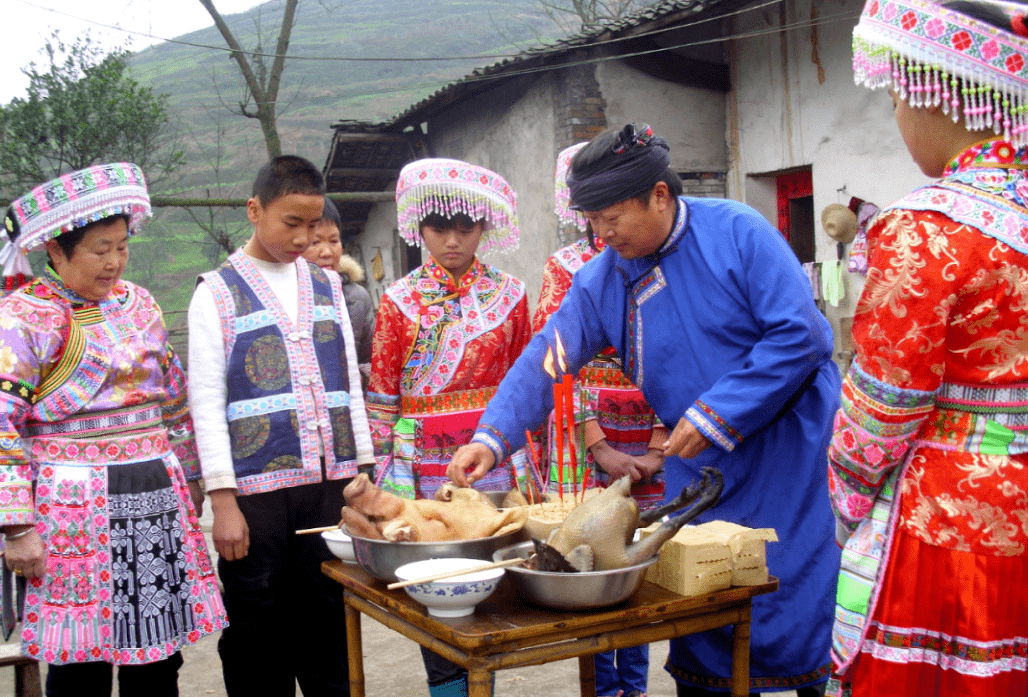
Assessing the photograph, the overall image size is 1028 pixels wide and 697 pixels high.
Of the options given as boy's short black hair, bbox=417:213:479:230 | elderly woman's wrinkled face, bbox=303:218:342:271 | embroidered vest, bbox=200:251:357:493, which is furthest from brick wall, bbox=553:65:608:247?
embroidered vest, bbox=200:251:357:493

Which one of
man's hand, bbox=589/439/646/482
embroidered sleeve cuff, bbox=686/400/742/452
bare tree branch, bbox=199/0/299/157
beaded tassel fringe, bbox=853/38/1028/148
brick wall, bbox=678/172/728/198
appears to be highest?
bare tree branch, bbox=199/0/299/157

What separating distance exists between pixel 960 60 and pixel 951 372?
647 mm

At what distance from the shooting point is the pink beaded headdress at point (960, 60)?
180cm

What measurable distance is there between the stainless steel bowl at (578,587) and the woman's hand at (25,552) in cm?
175

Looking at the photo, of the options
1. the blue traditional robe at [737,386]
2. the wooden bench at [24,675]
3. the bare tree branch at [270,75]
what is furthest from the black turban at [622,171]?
the bare tree branch at [270,75]

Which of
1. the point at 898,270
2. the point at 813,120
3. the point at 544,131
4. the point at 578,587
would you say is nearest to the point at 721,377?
Result: the point at 898,270

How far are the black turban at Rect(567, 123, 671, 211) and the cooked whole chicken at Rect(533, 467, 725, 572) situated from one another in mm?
977

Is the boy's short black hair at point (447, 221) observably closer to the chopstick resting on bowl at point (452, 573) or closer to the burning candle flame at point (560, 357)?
the burning candle flame at point (560, 357)

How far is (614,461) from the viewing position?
12.2 ft

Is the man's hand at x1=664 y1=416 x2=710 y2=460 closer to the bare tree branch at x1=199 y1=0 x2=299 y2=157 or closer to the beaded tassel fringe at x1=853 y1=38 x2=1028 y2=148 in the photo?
the beaded tassel fringe at x1=853 y1=38 x2=1028 y2=148

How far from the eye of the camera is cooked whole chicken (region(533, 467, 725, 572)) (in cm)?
198

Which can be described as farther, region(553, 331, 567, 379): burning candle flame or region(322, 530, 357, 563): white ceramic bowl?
region(553, 331, 567, 379): burning candle flame

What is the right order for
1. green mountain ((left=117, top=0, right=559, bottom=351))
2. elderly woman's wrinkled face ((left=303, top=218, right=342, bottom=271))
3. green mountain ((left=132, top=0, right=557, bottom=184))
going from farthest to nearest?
green mountain ((left=132, top=0, right=557, bottom=184)) → green mountain ((left=117, top=0, right=559, bottom=351)) → elderly woman's wrinkled face ((left=303, top=218, right=342, bottom=271))

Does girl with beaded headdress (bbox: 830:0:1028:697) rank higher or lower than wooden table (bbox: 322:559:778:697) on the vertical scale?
higher
